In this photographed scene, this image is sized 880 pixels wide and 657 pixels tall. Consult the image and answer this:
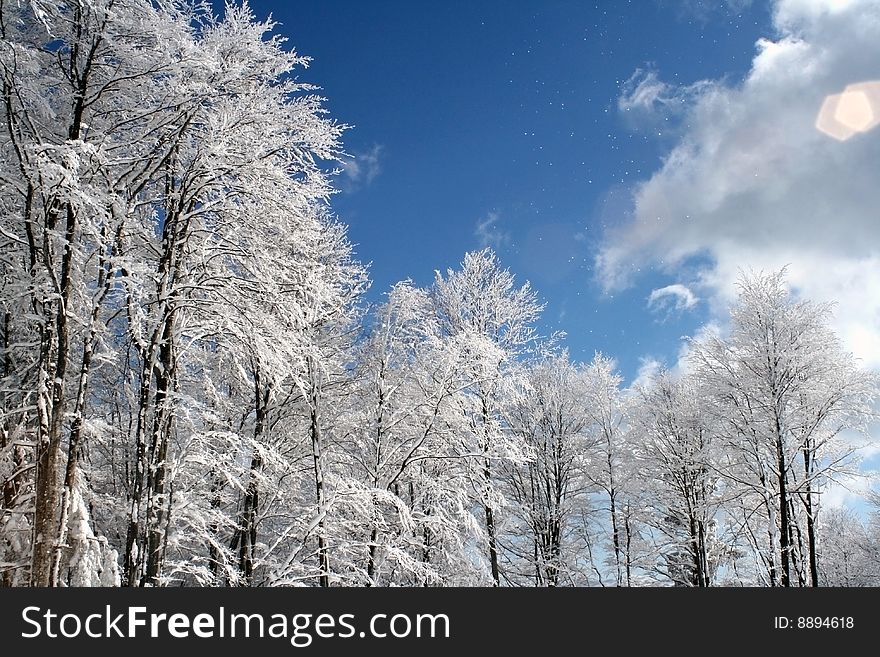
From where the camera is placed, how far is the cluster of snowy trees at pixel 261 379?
7672 millimetres

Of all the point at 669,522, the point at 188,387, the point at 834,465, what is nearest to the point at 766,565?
the point at 669,522

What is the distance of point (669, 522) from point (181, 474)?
51.6 ft

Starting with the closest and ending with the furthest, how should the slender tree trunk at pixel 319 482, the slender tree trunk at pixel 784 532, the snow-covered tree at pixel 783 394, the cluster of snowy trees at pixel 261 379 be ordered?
the cluster of snowy trees at pixel 261 379 → the slender tree trunk at pixel 319 482 → the slender tree trunk at pixel 784 532 → the snow-covered tree at pixel 783 394

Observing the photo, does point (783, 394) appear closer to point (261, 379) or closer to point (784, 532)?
point (784, 532)

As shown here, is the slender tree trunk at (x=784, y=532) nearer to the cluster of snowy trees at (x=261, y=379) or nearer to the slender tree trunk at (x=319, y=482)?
the cluster of snowy trees at (x=261, y=379)

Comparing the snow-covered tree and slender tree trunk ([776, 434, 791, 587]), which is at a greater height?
the snow-covered tree

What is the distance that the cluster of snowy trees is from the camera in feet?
25.2

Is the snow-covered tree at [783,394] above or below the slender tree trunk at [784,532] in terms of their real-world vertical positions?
above

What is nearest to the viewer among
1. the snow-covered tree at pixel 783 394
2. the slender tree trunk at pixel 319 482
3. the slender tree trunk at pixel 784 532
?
the slender tree trunk at pixel 319 482

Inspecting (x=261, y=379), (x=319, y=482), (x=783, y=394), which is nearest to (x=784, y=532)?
(x=783, y=394)

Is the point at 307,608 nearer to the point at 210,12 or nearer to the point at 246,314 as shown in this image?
the point at 246,314

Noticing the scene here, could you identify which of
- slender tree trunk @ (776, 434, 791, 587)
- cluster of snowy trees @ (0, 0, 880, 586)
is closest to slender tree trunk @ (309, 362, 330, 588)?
cluster of snowy trees @ (0, 0, 880, 586)

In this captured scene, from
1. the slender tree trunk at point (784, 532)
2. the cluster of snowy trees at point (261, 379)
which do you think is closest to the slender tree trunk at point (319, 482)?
the cluster of snowy trees at point (261, 379)

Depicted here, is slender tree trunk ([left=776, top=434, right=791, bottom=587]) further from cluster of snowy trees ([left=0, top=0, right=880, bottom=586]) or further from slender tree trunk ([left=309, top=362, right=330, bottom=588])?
slender tree trunk ([left=309, top=362, right=330, bottom=588])
